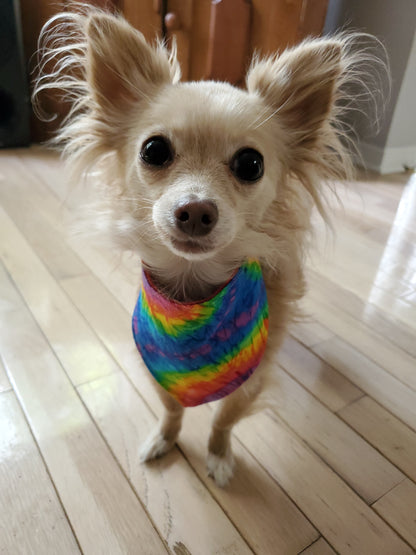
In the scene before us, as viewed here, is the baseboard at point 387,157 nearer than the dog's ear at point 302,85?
No

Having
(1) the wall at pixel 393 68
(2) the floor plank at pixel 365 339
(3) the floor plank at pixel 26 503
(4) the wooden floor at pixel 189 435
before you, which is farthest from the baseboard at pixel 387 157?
(3) the floor plank at pixel 26 503

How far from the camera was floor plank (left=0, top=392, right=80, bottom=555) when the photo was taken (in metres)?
1.08

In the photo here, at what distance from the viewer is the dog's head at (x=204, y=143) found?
36.4 inches

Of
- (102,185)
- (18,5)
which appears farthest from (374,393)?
(18,5)

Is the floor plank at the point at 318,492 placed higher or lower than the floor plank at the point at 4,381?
higher

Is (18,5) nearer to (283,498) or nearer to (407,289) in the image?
(407,289)

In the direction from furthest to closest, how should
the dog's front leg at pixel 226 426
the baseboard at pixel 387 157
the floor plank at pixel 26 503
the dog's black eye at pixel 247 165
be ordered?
1. the baseboard at pixel 387 157
2. the dog's front leg at pixel 226 426
3. the floor plank at pixel 26 503
4. the dog's black eye at pixel 247 165

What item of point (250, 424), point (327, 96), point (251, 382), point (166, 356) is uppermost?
point (327, 96)

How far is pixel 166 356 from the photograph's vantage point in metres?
1.12

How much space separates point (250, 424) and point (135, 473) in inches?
16.3

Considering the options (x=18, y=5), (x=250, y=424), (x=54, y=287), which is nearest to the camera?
(x=250, y=424)

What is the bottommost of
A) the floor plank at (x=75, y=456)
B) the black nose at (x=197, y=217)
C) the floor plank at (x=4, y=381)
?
the floor plank at (x=4, y=381)

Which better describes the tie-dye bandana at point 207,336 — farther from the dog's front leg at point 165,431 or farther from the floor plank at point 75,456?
the floor plank at point 75,456

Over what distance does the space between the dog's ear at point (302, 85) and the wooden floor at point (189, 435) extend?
43 cm
